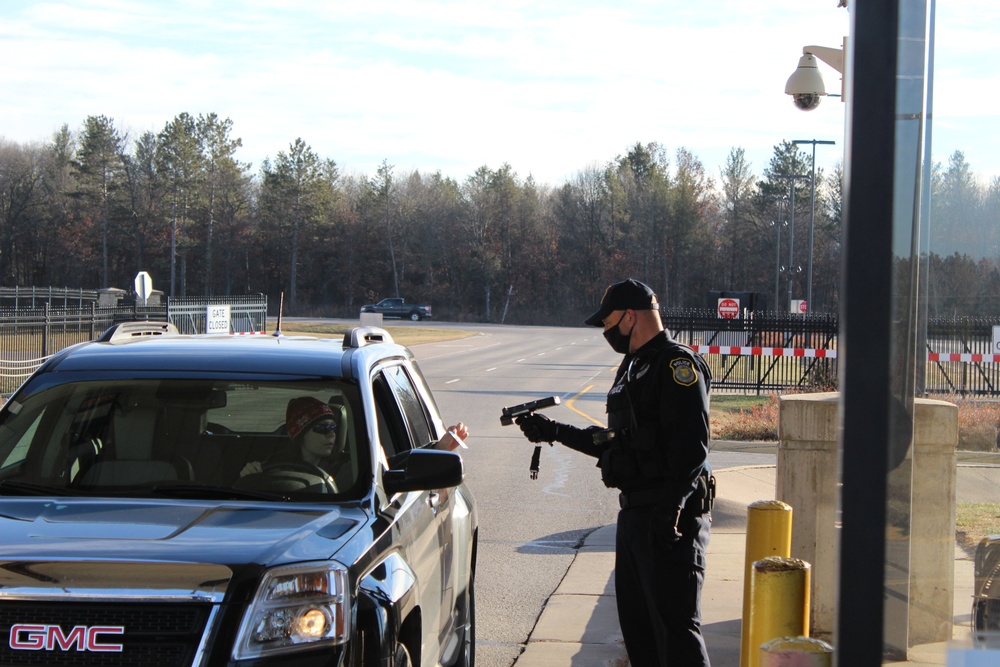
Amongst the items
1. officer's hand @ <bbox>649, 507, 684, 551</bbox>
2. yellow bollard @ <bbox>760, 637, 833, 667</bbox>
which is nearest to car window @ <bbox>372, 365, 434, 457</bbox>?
officer's hand @ <bbox>649, 507, 684, 551</bbox>

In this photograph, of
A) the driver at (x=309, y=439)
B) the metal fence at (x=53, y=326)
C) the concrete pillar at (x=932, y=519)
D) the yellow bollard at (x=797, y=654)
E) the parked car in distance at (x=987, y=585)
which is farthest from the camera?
the metal fence at (x=53, y=326)

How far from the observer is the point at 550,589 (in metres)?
7.66

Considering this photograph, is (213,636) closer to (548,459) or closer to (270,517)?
(270,517)

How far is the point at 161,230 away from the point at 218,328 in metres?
67.8

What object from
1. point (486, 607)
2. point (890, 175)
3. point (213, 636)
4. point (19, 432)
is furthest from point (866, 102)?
point (486, 607)

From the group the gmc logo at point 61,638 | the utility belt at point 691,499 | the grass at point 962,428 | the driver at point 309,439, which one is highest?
the driver at point 309,439

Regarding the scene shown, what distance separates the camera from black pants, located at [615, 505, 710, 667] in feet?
14.4

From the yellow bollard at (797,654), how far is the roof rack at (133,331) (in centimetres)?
325

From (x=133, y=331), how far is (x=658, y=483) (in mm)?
2808

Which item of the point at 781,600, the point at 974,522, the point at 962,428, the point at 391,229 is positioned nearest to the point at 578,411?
the point at 962,428

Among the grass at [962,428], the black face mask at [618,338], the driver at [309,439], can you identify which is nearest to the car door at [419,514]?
the driver at [309,439]

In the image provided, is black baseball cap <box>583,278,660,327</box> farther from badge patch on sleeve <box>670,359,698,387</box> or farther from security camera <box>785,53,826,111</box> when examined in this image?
security camera <box>785,53,826,111</box>

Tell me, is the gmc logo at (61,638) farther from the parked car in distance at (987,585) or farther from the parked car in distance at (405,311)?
the parked car in distance at (405,311)

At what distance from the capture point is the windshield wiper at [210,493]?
151 inches
